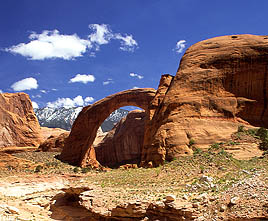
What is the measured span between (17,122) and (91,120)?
19.7m

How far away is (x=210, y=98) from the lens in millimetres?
22562

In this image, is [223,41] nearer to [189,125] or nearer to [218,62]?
[218,62]

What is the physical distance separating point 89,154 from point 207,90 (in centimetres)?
1937

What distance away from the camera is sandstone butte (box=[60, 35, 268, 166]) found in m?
20.6

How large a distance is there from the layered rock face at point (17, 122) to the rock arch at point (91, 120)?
16.3 m

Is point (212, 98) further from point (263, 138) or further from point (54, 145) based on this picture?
point (54, 145)

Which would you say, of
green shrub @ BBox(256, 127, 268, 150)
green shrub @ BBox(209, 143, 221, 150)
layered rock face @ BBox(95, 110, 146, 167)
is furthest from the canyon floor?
layered rock face @ BBox(95, 110, 146, 167)

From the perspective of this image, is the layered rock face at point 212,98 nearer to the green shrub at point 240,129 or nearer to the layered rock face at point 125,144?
the green shrub at point 240,129

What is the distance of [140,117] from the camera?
1949 inches

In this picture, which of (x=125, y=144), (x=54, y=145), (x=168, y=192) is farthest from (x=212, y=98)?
(x=125, y=144)

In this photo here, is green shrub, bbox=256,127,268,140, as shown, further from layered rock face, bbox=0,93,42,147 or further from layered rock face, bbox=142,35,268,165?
layered rock face, bbox=0,93,42,147

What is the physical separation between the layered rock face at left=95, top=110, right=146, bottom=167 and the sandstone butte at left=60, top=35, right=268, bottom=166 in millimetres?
20312

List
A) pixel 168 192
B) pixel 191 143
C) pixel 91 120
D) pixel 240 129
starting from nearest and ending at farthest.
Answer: pixel 168 192, pixel 191 143, pixel 240 129, pixel 91 120

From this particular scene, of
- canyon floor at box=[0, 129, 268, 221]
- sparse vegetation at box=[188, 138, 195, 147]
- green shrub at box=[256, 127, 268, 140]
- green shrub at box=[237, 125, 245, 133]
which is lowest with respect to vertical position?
canyon floor at box=[0, 129, 268, 221]
